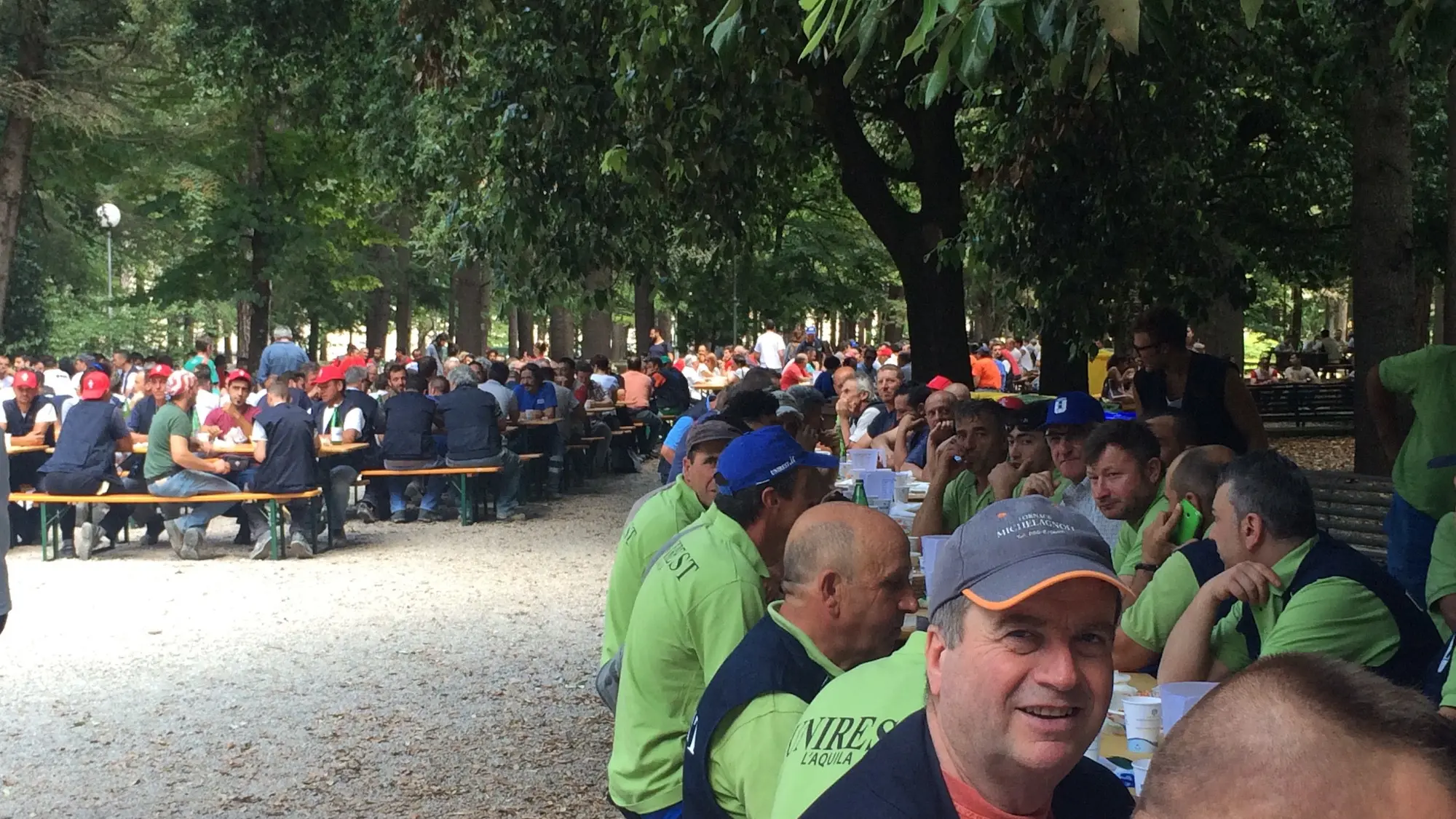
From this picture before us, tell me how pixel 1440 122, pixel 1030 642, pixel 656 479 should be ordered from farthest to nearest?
pixel 656 479 < pixel 1440 122 < pixel 1030 642

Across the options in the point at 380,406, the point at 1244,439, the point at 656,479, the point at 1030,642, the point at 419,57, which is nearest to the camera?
the point at 1030,642

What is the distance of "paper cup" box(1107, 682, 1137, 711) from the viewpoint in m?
4.21

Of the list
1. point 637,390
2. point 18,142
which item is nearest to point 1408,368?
point 637,390

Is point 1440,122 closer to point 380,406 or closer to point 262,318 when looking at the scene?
point 380,406

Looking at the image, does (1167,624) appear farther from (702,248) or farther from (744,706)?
(702,248)

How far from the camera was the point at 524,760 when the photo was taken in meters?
7.50

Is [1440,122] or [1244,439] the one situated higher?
[1440,122]

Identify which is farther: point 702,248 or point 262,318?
point 262,318

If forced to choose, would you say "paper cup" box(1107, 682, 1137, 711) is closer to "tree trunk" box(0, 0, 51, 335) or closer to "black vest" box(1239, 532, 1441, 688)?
"black vest" box(1239, 532, 1441, 688)

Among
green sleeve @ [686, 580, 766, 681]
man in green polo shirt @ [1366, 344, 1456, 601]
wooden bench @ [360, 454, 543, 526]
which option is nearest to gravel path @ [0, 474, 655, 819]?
wooden bench @ [360, 454, 543, 526]

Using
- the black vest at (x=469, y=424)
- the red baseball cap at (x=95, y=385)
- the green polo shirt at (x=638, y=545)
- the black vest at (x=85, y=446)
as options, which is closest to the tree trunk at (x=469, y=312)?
the black vest at (x=469, y=424)

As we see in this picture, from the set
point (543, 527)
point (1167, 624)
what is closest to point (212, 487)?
point (543, 527)

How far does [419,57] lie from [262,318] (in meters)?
17.3

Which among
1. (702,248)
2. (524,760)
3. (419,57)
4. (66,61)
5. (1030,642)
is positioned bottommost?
(524,760)
